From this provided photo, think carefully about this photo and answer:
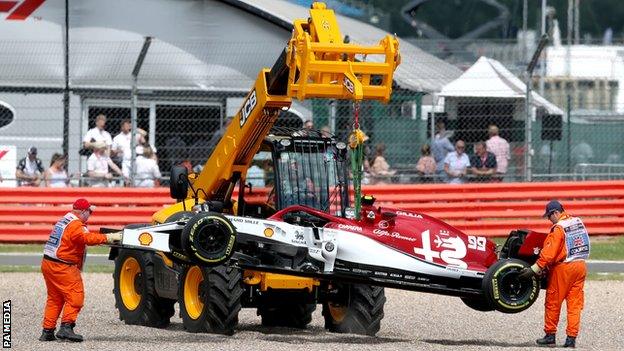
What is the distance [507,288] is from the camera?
42.8 feet

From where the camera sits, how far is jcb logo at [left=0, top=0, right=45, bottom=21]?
1013 inches

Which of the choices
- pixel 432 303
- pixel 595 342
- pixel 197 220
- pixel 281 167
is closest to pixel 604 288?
pixel 432 303

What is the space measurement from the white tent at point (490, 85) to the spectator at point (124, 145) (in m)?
4.76

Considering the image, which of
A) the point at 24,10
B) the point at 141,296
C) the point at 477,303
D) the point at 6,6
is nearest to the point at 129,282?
the point at 141,296

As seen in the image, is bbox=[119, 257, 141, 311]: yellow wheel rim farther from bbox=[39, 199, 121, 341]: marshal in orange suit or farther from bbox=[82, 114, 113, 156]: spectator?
bbox=[82, 114, 113, 156]: spectator

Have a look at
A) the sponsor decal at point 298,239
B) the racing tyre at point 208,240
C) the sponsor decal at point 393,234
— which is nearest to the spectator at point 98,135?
the sponsor decal at point 298,239

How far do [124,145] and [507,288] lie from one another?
37.4 ft

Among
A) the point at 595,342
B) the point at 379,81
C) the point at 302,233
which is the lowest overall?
the point at 595,342

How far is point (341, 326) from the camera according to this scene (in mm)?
14430

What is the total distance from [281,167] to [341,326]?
167 cm

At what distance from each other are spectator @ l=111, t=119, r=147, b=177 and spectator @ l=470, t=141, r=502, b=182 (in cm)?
520

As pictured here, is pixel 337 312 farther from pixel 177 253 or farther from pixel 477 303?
pixel 177 253

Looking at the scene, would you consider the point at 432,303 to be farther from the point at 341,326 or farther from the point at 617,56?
the point at 617,56

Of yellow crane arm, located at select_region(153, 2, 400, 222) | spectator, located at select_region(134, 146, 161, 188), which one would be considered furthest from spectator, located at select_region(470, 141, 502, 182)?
yellow crane arm, located at select_region(153, 2, 400, 222)
